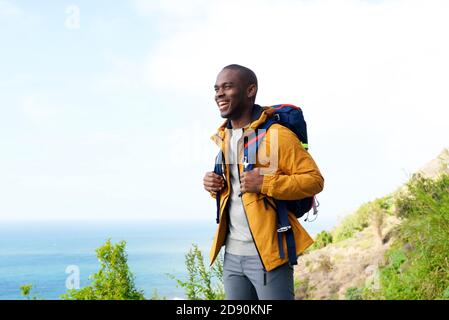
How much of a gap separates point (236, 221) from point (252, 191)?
0.72 feet

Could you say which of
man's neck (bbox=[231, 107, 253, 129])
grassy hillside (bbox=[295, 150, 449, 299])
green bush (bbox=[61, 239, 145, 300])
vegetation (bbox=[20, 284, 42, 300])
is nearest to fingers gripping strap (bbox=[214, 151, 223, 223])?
man's neck (bbox=[231, 107, 253, 129])

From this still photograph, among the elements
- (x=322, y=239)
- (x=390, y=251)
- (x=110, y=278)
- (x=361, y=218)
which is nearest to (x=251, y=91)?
(x=110, y=278)

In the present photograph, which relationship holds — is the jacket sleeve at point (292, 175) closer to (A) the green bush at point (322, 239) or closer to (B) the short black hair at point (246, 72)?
(B) the short black hair at point (246, 72)

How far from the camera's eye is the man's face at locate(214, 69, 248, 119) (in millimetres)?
2705

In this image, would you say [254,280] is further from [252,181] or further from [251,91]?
[251,91]

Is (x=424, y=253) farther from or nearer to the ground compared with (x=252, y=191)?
nearer to the ground

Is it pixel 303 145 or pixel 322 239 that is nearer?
pixel 303 145

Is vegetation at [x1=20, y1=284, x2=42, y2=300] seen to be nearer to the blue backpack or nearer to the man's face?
the blue backpack

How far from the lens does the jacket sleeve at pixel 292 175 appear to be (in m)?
2.53

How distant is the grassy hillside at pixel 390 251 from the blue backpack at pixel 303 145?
359 cm

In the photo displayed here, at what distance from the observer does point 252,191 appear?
A: 8.44 ft
